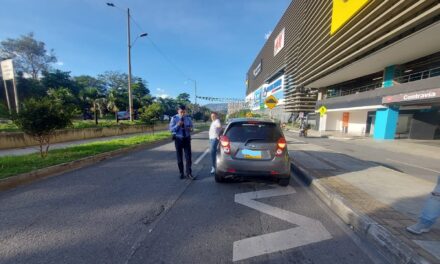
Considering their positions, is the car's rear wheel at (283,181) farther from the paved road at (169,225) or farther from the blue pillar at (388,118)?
the blue pillar at (388,118)

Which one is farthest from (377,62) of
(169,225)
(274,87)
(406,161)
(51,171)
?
(274,87)

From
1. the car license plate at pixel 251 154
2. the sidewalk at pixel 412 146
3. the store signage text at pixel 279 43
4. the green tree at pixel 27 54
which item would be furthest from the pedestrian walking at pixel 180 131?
the green tree at pixel 27 54

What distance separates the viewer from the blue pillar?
18062 millimetres

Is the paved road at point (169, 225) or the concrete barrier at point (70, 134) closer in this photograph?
the paved road at point (169, 225)

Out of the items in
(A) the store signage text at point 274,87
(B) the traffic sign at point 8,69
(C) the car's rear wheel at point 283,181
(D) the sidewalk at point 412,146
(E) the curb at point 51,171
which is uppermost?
(A) the store signage text at point 274,87

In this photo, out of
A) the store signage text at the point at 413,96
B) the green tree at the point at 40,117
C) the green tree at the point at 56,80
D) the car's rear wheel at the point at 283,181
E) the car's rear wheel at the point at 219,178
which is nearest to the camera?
the car's rear wheel at the point at 283,181

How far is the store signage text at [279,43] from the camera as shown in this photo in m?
52.3

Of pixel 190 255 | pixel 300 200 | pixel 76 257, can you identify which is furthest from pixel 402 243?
pixel 76 257

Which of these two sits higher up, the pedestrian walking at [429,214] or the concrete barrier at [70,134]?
the pedestrian walking at [429,214]

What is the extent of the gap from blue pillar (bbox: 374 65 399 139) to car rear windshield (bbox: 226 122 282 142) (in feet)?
62.6

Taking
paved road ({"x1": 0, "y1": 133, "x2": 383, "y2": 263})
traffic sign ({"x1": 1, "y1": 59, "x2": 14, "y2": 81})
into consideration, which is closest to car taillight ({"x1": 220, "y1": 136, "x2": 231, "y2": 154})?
paved road ({"x1": 0, "y1": 133, "x2": 383, "y2": 263})

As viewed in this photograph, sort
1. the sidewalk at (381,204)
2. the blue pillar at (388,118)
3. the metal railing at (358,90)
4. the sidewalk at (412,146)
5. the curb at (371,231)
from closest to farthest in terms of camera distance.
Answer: the curb at (371,231)
the sidewalk at (381,204)
the sidewalk at (412,146)
the blue pillar at (388,118)
the metal railing at (358,90)

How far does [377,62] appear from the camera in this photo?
18.2 metres

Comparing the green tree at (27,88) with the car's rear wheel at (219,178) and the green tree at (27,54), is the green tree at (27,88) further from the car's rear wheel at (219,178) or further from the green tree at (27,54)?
the car's rear wheel at (219,178)
